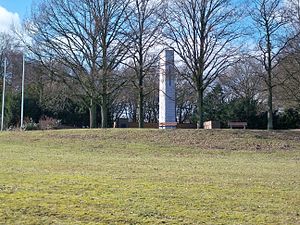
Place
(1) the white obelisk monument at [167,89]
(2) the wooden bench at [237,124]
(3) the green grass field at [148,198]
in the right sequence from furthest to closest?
(2) the wooden bench at [237,124]
(1) the white obelisk monument at [167,89]
(3) the green grass field at [148,198]

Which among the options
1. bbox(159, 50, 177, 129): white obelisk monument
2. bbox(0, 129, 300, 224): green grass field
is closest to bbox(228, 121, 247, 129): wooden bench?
bbox(159, 50, 177, 129): white obelisk monument

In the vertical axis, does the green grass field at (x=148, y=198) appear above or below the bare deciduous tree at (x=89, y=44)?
below

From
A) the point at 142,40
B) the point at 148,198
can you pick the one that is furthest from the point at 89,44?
the point at 148,198

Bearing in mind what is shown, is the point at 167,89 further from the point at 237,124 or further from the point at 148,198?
the point at 148,198

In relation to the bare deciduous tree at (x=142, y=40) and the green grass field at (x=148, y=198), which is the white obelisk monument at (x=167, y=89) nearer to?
the bare deciduous tree at (x=142, y=40)

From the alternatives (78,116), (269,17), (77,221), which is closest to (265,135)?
(269,17)

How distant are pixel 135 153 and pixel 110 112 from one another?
1302 inches

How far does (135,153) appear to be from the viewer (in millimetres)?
23625

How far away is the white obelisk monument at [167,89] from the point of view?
35.4 meters

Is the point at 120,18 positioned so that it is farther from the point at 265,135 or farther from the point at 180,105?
the point at 180,105

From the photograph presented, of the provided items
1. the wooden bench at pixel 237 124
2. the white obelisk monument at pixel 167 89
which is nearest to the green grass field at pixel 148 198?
the white obelisk monument at pixel 167 89

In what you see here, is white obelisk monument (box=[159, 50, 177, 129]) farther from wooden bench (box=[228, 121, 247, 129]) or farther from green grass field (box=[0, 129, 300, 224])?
green grass field (box=[0, 129, 300, 224])

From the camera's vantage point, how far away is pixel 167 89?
3928cm

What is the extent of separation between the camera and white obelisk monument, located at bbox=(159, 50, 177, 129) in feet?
116
